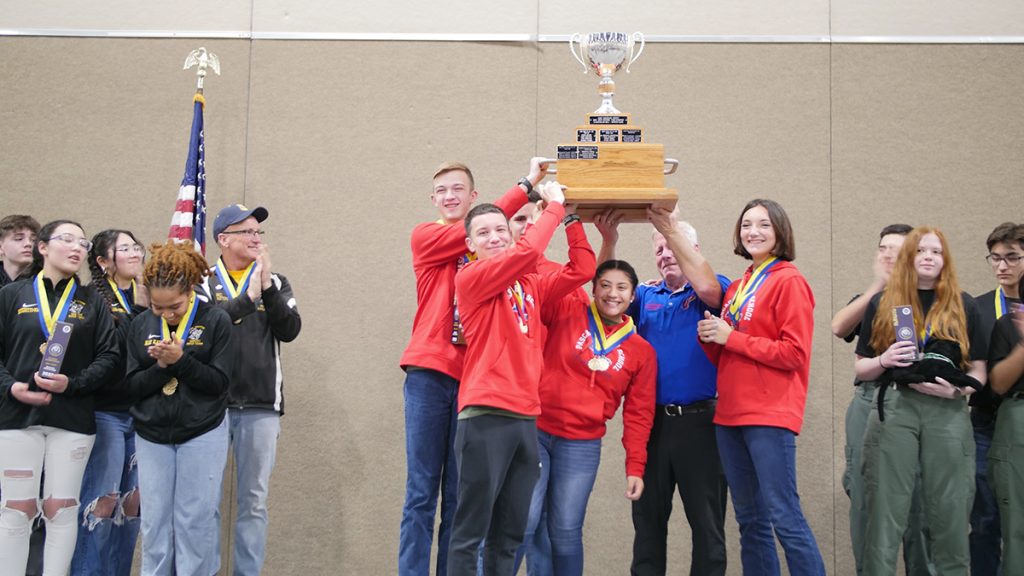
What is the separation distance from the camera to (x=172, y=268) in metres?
3.60

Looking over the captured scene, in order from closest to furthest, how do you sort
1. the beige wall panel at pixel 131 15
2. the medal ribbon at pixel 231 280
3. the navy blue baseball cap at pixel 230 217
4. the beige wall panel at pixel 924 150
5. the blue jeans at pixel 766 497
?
the blue jeans at pixel 766 497 < the medal ribbon at pixel 231 280 < the navy blue baseball cap at pixel 230 217 < the beige wall panel at pixel 924 150 < the beige wall panel at pixel 131 15

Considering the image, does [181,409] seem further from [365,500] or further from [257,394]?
[365,500]

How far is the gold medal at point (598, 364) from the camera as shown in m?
3.48

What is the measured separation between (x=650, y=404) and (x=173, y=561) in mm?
1972

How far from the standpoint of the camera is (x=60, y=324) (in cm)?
373

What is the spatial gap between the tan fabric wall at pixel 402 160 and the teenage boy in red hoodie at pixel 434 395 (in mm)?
1713

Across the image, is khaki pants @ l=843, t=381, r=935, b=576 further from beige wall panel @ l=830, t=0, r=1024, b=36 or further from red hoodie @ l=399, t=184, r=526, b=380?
beige wall panel @ l=830, t=0, r=1024, b=36

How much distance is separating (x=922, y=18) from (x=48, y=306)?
4930mm

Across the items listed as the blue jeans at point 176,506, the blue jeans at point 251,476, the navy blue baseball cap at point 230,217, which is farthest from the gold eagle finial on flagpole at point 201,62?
the blue jeans at point 176,506

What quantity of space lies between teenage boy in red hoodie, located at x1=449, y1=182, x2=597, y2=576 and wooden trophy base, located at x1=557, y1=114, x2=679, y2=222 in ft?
0.73

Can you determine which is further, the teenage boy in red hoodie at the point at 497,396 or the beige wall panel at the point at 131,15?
the beige wall panel at the point at 131,15

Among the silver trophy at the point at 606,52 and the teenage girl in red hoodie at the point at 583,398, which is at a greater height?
the silver trophy at the point at 606,52

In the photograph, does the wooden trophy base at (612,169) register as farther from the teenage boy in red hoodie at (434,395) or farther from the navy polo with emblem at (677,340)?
the navy polo with emblem at (677,340)

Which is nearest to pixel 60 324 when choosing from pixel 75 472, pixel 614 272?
pixel 75 472
